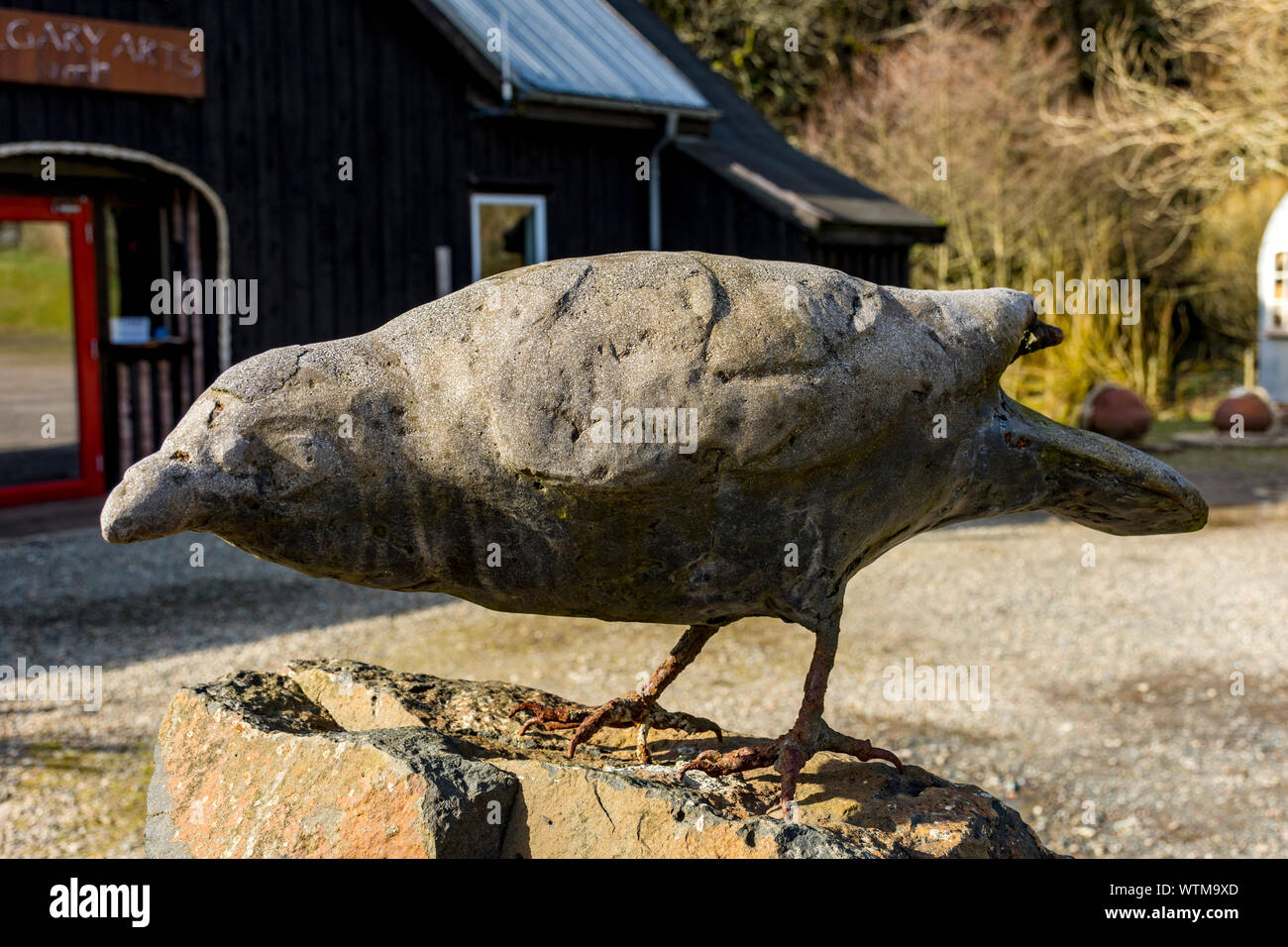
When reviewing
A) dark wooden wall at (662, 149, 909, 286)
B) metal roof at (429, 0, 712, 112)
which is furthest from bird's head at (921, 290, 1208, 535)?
metal roof at (429, 0, 712, 112)

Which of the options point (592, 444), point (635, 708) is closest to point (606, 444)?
point (592, 444)

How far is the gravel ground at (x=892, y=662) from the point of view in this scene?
5641mm

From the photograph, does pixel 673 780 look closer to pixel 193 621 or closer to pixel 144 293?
pixel 193 621

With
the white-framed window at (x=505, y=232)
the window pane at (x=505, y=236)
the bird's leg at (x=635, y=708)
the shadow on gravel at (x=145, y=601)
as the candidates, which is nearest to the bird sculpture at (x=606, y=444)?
the bird's leg at (x=635, y=708)

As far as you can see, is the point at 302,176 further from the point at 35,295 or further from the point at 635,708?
the point at 635,708

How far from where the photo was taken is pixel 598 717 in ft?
11.7

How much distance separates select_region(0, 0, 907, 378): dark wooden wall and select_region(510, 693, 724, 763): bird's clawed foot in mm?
7222

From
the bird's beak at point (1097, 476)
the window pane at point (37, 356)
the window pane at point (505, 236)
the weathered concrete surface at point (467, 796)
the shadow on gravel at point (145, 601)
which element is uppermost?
the window pane at point (505, 236)

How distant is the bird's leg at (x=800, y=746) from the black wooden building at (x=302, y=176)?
7.77 meters

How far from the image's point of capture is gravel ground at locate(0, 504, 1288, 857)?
18.5 ft

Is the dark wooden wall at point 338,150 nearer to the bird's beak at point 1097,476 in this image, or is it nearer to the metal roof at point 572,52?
the metal roof at point 572,52

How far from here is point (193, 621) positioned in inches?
313

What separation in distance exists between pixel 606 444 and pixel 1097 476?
1.42 meters
